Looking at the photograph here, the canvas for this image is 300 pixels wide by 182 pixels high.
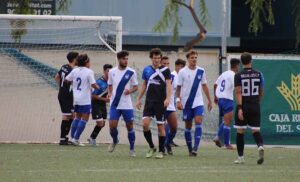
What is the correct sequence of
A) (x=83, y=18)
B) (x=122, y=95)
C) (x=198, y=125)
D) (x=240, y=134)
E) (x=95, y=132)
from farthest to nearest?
1. (x=83, y=18)
2. (x=95, y=132)
3. (x=198, y=125)
4. (x=122, y=95)
5. (x=240, y=134)

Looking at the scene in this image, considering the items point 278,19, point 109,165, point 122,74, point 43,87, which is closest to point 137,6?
point 278,19

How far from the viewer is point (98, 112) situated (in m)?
23.0

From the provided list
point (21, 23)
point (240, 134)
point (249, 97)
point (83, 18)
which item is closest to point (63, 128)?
point (83, 18)

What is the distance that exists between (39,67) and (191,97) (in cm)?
667

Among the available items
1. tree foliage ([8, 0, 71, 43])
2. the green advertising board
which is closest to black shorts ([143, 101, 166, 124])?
tree foliage ([8, 0, 71, 43])

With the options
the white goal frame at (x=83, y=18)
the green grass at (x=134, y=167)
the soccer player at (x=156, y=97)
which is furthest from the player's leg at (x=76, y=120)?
the soccer player at (x=156, y=97)

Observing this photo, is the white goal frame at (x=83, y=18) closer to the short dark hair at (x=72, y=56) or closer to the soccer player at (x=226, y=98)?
the short dark hair at (x=72, y=56)

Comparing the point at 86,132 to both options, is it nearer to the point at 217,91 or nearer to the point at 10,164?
the point at 217,91

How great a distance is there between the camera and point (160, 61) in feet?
58.5

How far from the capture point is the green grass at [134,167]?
13.4 metres

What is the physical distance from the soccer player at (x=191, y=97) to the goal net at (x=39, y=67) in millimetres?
5409

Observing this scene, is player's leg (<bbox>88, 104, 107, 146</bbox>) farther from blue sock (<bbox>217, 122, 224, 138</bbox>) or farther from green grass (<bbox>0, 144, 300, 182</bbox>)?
green grass (<bbox>0, 144, 300, 182</bbox>)

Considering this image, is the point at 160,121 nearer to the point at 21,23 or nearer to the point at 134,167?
the point at 134,167

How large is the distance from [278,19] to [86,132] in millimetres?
16880
